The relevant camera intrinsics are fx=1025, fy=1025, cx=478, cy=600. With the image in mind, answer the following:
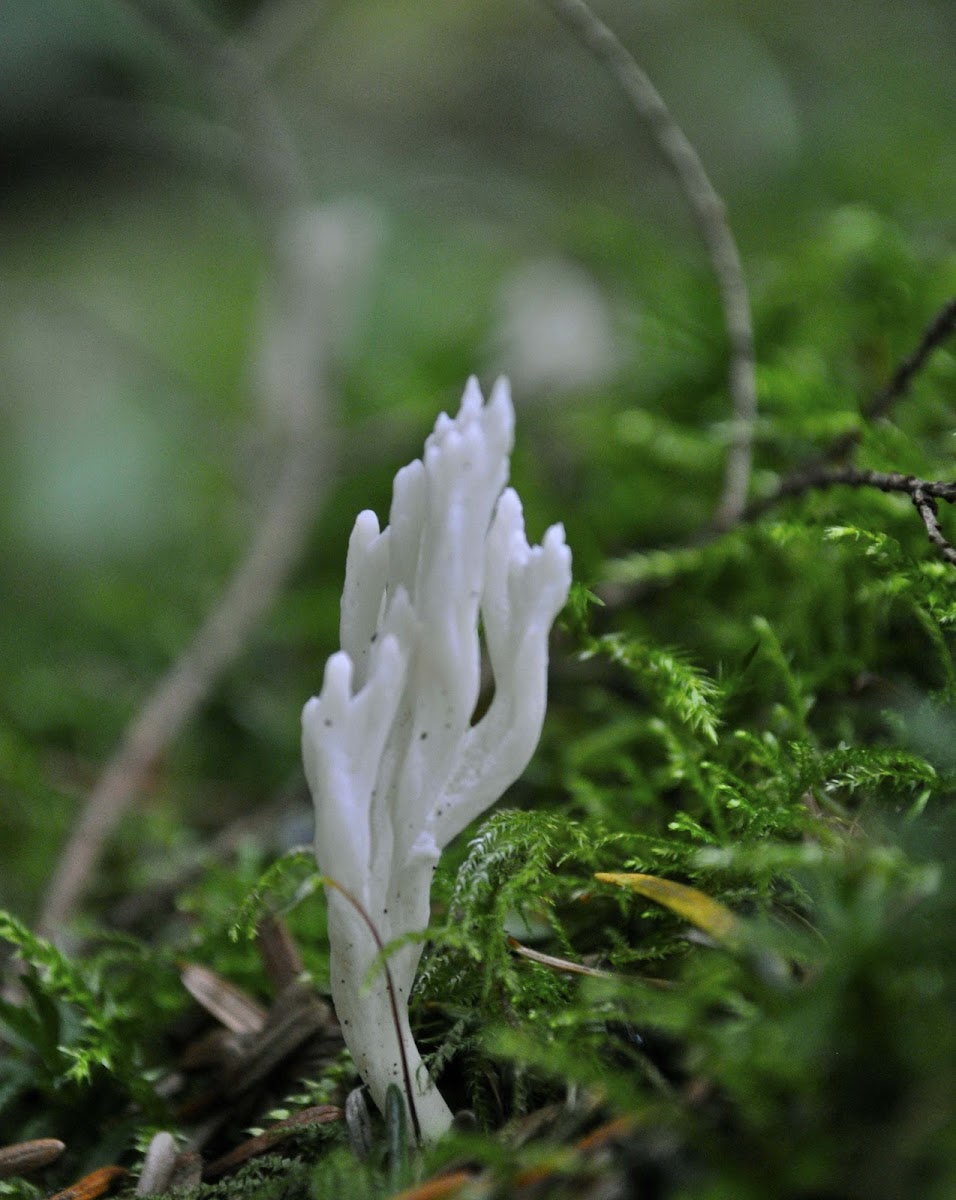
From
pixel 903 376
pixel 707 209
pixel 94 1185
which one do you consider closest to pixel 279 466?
pixel 707 209

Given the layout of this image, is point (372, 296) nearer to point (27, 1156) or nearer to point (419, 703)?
point (419, 703)

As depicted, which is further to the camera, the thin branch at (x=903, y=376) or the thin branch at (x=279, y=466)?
the thin branch at (x=279, y=466)

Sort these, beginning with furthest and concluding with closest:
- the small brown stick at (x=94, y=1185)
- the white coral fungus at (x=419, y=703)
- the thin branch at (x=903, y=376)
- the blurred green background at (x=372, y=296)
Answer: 1. the blurred green background at (x=372, y=296)
2. the thin branch at (x=903, y=376)
3. the small brown stick at (x=94, y=1185)
4. the white coral fungus at (x=419, y=703)

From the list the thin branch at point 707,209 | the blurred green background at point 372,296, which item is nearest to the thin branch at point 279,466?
the blurred green background at point 372,296

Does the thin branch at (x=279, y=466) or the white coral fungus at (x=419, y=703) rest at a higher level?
the white coral fungus at (x=419, y=703)

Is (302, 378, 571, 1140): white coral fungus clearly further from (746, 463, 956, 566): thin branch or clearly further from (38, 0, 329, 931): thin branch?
(38, 0, 329, 931): thin branch

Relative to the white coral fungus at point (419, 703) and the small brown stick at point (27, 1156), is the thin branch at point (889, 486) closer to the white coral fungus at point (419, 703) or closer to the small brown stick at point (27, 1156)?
the white coral fungus at point (419, 703)

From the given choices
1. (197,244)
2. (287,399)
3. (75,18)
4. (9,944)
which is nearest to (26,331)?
(197,244)

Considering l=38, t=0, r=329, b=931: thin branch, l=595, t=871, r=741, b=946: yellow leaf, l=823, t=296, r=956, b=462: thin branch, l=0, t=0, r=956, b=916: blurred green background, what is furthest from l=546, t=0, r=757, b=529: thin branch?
l=38, t=0, r=329, b=931: thin branch
